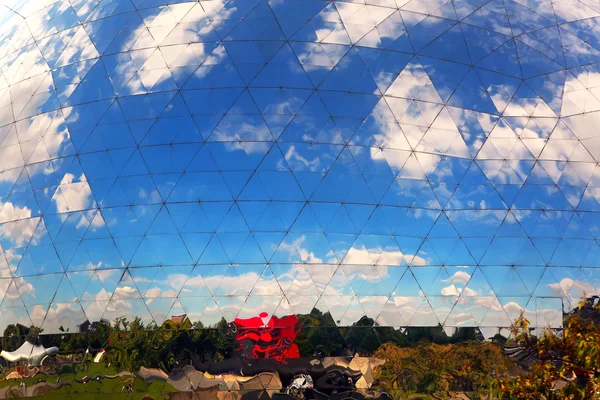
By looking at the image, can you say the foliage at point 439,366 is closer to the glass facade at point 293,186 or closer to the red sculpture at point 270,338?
the glass facade at point 293,186

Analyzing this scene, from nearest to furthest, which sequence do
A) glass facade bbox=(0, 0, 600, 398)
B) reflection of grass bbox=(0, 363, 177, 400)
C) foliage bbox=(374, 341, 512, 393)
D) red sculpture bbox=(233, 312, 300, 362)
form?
red sculpture bbox=(233, 312, 300, 362), foliage bbox=(374, 341, 512, 393), glass facade bbox=(0, 0, 600, 398), reflection of grass bbox=(0, 363, 177, 400)

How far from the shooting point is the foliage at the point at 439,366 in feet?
62.8

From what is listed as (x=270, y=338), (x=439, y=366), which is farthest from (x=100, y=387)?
(x=439, y=366)

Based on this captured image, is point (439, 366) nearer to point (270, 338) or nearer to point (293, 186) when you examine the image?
point (270, 338)

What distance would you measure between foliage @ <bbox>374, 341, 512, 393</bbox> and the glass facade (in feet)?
1.69

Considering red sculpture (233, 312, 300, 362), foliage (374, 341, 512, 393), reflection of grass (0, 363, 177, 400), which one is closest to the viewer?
red sculpture (233, 312, 300, 362)

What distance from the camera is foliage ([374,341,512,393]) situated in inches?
754

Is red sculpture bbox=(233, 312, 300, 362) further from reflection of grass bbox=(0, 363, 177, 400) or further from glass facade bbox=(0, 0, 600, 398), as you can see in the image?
reflection of grass bbox=(0, 363, 177, 400)

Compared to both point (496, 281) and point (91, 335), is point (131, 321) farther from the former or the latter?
point (496, 281)

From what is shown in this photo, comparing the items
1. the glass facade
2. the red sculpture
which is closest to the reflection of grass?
the glass facade

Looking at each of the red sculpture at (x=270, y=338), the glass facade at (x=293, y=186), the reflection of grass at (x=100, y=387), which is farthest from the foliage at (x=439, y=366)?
the reflection of grass at (x=100, y=387)

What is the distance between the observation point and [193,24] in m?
22.5

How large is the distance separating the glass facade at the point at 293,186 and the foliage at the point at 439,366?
0.52 metres

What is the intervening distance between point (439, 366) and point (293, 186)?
6.86 m
